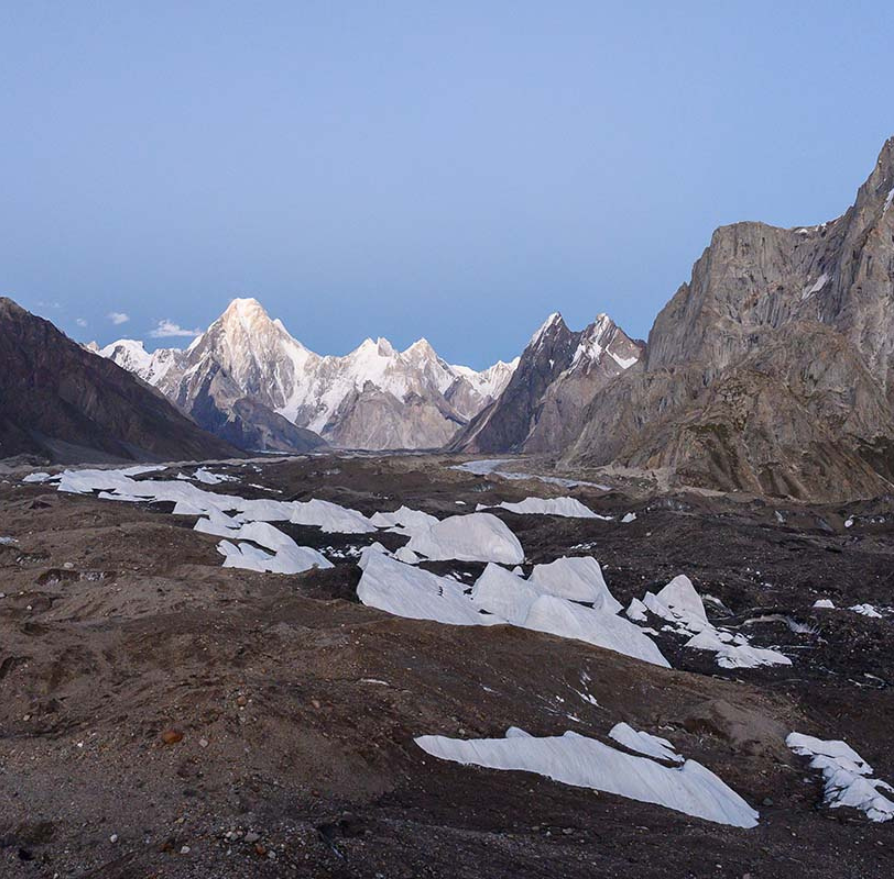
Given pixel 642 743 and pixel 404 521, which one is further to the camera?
pixel 404 521

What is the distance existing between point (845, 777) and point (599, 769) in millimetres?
5721

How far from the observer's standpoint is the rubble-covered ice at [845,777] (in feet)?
46.0

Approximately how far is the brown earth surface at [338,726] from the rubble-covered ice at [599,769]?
33 cm

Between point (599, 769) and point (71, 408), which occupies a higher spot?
point (71, 408)

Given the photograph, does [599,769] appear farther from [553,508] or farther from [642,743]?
[553,508]

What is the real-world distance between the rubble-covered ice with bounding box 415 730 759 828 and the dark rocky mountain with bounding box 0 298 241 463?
114194 millimetres

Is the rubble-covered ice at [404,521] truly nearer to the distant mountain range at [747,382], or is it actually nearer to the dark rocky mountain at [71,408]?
the distant mountain range at [747,382]

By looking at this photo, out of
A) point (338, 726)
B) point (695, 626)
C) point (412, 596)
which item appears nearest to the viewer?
point (338, 726)

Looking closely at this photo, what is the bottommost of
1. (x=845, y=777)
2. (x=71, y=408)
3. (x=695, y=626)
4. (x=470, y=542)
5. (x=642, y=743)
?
(x=845, y=777)

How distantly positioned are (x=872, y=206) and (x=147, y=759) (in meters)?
113

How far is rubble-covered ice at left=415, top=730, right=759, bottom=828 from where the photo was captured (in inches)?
479

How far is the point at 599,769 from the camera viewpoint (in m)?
12.9

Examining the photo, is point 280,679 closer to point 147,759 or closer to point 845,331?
point 147,759

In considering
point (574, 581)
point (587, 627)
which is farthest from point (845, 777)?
point (574, 581)
